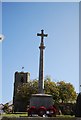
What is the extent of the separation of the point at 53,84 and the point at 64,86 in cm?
422

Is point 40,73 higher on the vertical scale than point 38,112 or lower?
higher

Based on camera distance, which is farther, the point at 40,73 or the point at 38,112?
the point at 40,73

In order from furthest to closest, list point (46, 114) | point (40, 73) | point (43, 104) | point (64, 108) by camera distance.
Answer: point (64, 108) → point (40, 73) → point (43, 104) → point (46, 114)

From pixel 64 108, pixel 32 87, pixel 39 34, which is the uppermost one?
pixel 39 34

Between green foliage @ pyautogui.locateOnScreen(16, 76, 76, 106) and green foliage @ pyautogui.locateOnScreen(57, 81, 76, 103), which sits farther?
green foliage @ pyautogui.locateOnScreen(57, 81, 76, 103)

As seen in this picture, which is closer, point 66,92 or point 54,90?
point 54,90

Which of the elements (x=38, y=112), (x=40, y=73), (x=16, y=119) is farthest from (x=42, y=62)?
(x=16, y=119)

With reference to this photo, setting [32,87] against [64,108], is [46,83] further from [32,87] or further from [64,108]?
[64,108]

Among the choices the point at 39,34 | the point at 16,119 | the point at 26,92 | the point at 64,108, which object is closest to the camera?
the point at 16,119

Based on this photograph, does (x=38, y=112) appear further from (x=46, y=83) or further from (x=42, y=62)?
(x=46, y=83)

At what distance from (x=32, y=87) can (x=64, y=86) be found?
862 cm

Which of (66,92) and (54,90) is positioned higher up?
(54,90)

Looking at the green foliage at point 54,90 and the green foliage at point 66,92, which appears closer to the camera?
the green foliage at point 54,90

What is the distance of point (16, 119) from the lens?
63.5ft
